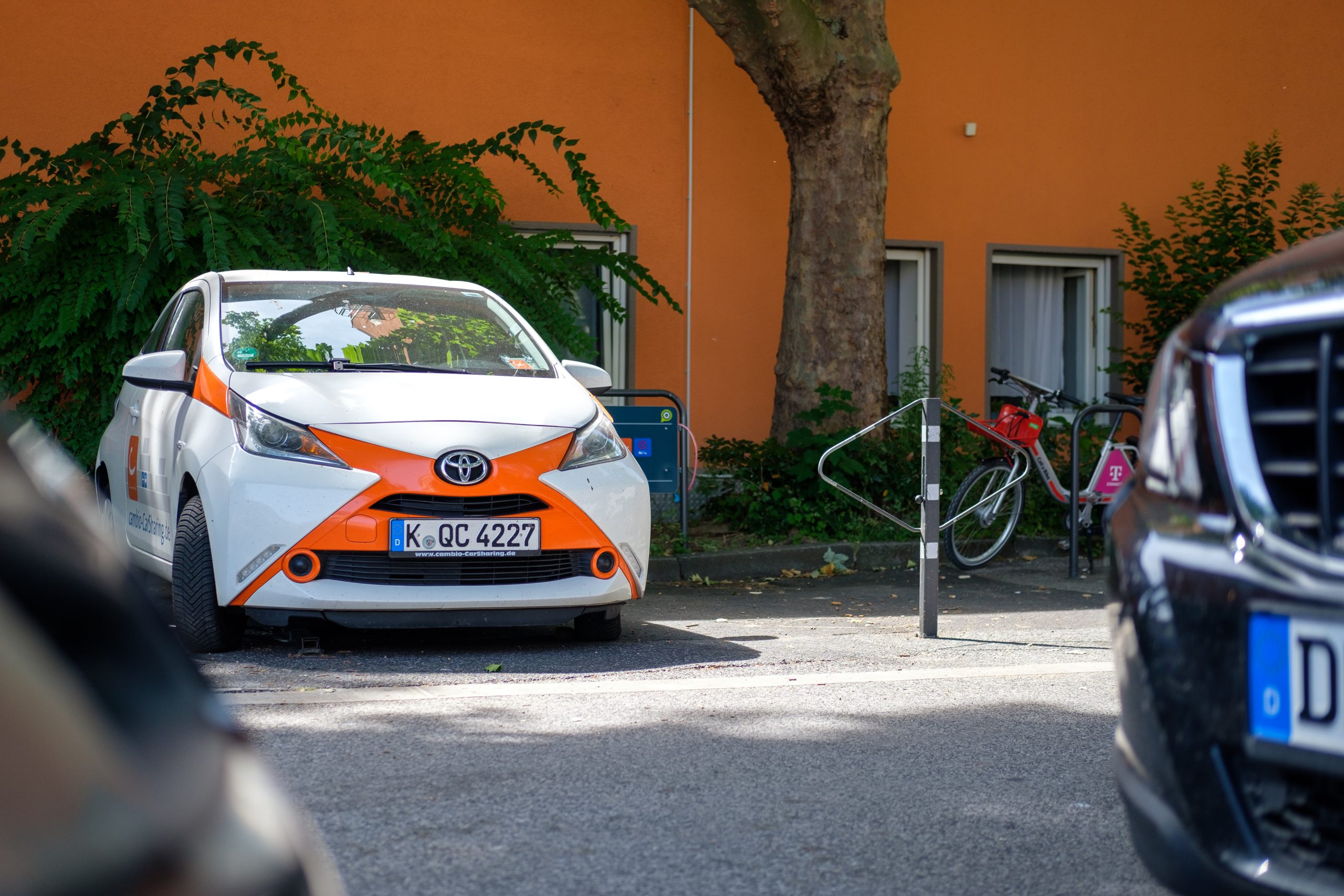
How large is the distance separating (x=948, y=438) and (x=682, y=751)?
263 inches

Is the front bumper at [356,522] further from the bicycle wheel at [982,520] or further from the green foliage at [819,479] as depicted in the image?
the bicycle wheel at [982,520]

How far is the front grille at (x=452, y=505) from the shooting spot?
5031 millimetres

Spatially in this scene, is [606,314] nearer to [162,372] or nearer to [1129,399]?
[1129,399]

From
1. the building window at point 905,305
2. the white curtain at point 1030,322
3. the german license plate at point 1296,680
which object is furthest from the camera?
the white curtain at point 1030,322

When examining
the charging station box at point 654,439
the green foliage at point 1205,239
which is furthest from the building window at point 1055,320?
the charging station box at point 654,439

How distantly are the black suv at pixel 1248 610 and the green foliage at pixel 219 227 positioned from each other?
6.85 meters

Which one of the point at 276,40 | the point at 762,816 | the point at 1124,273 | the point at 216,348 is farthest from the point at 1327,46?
the point at 762,816

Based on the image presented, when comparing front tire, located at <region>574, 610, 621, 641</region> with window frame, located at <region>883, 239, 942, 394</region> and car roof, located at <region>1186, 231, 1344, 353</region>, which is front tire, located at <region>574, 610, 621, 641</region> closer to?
car roof, located at <region>1186, 231, 1344, 353</region>

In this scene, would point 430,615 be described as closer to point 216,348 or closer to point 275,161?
point 216,348

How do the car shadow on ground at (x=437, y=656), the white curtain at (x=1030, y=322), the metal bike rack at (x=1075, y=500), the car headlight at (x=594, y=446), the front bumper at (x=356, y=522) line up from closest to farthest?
the car shadow on ground at (x=437, y=656), the front bumper at (x=356, y=522), the car headlight at (x=594, y=446), the metal bike rack at (x=1075, y=500), the white curtain at (x=1030, y=322)

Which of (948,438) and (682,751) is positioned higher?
(948,438)

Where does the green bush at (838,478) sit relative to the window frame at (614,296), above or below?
below

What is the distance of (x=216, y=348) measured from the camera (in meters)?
5.65

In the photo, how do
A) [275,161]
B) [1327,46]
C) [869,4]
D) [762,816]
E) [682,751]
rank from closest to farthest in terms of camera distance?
[762,816] < [682,751] < [275,161] < [869,4] < [1327,46]
